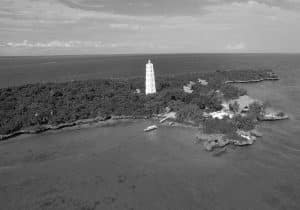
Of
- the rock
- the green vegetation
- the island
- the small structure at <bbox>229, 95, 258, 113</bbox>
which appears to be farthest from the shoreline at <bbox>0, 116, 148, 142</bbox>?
the rock

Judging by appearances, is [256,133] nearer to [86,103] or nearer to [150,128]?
[150,128]

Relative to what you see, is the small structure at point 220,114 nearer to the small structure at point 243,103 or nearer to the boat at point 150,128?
the small structure at point 243,103

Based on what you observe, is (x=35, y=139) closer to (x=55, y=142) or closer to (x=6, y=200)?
(x=55, y=142)

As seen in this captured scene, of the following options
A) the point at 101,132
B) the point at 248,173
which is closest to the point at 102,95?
the point at 101,132

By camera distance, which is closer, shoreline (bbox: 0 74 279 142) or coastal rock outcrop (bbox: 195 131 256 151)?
coastal rock outcrop (bbox: 195 131 256 151)

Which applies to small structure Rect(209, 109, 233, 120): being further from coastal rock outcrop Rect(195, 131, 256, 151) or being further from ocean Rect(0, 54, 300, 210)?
coastal rock outcrop Rect(195, 131, 256, 151)

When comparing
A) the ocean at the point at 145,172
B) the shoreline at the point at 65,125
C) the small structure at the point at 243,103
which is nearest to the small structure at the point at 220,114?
the small structure at the point at 243,103

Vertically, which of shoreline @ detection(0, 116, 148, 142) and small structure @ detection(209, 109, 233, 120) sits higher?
small structure @ detection(209, 109, 233, 120)
